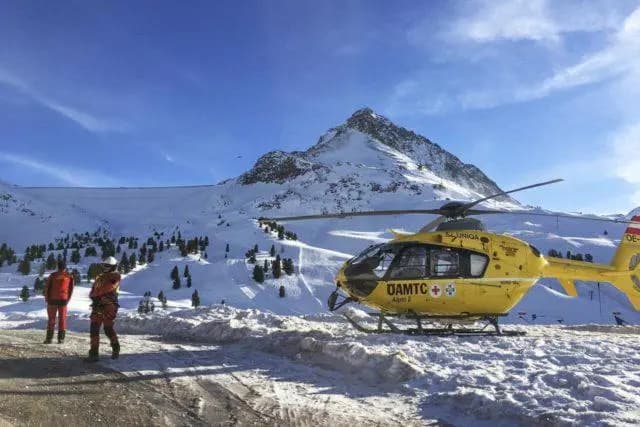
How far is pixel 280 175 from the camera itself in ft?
323

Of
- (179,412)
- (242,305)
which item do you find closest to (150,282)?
(242,305)

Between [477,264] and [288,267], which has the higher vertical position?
[477,264]

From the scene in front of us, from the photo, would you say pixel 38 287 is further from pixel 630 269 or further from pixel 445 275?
pixel 630 269

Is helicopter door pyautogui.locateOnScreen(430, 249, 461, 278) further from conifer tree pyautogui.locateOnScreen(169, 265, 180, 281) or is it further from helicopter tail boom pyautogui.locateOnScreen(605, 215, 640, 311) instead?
conifer tree pyautogui.locateOnScreen(169, 265, 180, 281)

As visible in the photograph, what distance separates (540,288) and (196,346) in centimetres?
2982

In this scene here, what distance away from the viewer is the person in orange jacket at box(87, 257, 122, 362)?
8336mm

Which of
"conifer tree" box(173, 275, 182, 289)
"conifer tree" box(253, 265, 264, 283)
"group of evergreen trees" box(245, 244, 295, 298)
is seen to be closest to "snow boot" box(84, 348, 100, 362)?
"group of evergreen trees" box(245, 244, 295, 298)

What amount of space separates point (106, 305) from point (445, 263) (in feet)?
24.7

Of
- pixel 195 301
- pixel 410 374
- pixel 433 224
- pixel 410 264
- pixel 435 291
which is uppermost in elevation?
pixel 433 224

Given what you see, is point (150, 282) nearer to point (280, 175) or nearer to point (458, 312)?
point (458, 312)

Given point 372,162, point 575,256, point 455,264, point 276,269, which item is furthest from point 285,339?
point 372,162

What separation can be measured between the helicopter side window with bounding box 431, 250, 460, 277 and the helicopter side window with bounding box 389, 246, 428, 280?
212 millimetres

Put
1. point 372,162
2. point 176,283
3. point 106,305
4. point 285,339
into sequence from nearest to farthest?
point 106,305
point 285,339
point 176,283
point 372,162

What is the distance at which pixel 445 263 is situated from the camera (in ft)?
39.6
